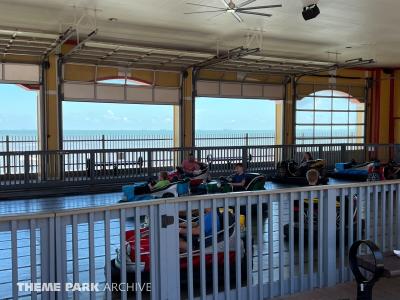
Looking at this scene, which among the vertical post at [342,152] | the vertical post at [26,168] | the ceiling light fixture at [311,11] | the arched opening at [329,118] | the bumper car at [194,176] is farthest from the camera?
the arched opening at [329,118]

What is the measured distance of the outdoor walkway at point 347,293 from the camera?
3252mm

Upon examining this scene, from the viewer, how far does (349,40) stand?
11.9 m

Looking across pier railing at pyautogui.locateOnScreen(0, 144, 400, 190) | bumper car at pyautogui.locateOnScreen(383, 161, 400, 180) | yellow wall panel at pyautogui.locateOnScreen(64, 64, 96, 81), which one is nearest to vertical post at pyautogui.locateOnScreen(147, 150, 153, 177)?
pier railing at pyautogui.locateOnScreen(0, 144, 400, 190)

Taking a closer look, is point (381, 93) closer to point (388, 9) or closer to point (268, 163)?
point (268, 163)

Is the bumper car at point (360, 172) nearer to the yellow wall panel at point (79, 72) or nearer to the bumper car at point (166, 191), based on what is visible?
the bumper car at point (166, 191)

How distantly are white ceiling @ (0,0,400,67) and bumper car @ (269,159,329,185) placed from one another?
10.7 feet

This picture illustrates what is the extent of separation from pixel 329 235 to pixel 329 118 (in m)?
14.7

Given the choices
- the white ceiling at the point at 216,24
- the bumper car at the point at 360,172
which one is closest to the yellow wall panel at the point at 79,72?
the white ceiling at the point at 216,24

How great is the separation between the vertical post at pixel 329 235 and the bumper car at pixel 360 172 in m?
8.20

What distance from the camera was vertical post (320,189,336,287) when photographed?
3.39 metres

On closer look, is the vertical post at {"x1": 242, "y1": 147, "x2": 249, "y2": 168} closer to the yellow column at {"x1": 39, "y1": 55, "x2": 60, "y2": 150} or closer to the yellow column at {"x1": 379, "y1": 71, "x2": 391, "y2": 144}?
the yellow column at {"x1": 39, "y1": 55, "x2": 60, "y2": 150}

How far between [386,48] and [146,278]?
12053 millimetres

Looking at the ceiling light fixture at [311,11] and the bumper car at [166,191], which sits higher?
the ceiling light fixture at [311,11]

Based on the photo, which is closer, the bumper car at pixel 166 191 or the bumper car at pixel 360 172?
the bumper car at pixel 166 191
